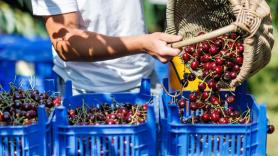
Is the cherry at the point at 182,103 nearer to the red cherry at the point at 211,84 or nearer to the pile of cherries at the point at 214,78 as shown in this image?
the pile of cherries at the point at 214,78

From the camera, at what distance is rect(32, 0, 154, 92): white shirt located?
8.94 feet

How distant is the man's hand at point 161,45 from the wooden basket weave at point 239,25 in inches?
0.8

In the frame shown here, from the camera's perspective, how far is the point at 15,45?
13.3 feet

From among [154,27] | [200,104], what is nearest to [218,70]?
[200,104]

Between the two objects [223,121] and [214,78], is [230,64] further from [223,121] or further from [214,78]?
[223,121]

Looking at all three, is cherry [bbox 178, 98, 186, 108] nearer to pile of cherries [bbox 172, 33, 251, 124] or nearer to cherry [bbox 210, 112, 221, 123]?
pile of cherries [bbox 172, 33, 251, 124]

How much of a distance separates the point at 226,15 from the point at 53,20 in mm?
666

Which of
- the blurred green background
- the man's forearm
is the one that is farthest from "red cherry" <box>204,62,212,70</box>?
the blurred green background

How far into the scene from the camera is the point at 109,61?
2820 millimetres

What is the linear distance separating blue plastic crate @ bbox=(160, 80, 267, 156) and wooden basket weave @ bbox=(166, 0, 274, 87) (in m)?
0.18

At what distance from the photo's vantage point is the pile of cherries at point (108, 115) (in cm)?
221

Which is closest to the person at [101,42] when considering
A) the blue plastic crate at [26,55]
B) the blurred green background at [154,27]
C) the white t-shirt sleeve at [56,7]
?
the white t-shirt sleeve at [56,7]

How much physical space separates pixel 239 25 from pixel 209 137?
0.36m

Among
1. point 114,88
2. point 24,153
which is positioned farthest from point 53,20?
point 24,153
